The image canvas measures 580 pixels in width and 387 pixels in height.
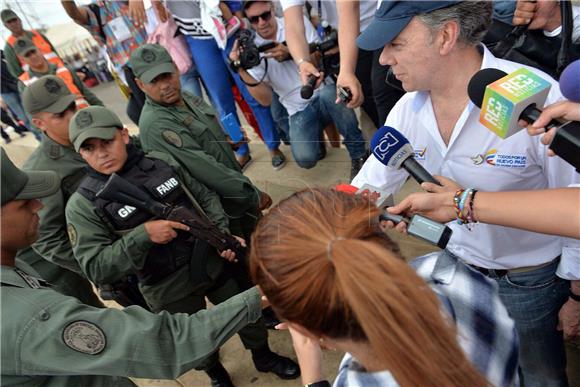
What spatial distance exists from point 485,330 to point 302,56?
6.84ft

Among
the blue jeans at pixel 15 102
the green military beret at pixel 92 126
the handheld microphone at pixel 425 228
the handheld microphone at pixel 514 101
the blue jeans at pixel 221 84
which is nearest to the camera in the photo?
the handheld microphone at pixel 514 101

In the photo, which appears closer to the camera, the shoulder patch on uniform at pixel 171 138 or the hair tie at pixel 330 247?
the hair tie at pixel 330 247

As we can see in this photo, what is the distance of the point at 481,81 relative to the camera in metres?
1.20

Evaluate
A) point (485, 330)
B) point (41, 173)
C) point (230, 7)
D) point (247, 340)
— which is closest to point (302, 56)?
point (230, 7)

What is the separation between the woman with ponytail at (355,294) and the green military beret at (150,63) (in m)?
2.03

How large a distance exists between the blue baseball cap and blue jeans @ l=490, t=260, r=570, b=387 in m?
1.03

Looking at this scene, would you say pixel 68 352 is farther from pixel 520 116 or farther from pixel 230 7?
pixel 230 7

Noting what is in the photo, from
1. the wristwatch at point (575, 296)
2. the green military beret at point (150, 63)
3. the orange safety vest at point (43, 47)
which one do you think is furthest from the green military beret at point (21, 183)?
the orange safety vest at point (43, 47)

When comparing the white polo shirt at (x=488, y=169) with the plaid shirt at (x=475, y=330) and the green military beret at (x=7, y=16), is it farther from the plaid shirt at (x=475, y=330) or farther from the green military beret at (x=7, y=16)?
the green military beret at (x=7, y=16)

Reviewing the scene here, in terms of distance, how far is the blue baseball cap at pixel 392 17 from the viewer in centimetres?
132

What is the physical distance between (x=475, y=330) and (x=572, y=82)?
0.63 meters

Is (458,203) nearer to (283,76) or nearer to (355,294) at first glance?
(355,294)

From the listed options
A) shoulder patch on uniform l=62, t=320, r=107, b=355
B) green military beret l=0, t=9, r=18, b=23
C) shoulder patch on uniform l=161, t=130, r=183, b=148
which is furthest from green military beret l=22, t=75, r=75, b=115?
green military beret l=0, t=9, r=18, b=23

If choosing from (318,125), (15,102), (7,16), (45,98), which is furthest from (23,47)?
(318,125)
